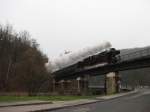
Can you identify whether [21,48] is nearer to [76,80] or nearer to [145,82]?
[76,80]

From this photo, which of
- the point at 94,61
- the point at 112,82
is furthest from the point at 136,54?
the point at 112,82

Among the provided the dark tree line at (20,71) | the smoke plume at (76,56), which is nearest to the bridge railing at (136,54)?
the smoke plume at (76,56)

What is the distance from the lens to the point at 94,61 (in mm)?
69000

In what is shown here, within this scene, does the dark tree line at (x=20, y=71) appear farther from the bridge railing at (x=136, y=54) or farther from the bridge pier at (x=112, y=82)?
the bridge pier at (x=112, y=82)

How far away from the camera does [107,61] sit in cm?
6688

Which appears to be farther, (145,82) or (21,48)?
(145,82)

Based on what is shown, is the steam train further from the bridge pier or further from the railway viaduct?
the bridge pier

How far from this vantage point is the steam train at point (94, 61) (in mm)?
66875

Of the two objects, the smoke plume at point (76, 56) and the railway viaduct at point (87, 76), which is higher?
the smoke plume at point (76, 56)

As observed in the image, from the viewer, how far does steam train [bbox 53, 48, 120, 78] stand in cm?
6688

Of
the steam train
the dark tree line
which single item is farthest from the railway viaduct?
the dark tree line

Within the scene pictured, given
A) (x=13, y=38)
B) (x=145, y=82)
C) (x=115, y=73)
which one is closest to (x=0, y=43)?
(x=13, y=38)

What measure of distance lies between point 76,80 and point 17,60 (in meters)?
21.0

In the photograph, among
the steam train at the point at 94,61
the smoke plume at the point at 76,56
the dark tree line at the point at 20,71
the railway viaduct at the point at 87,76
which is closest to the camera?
the dark tree line at the point at 20,71
